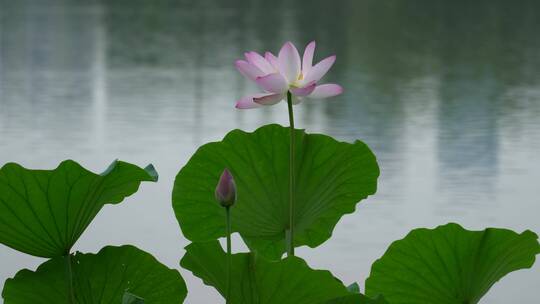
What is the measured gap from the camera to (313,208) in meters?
1.26

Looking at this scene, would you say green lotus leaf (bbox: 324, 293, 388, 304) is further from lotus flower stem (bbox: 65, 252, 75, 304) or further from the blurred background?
the blurred background

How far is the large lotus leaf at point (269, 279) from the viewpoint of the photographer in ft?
3.53

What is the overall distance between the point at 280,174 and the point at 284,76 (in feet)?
0.56

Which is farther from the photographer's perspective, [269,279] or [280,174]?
[280,174]

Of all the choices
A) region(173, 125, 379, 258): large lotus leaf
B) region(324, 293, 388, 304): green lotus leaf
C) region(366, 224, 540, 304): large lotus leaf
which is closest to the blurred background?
region(173, 125, 379, 258): large lotus leaf

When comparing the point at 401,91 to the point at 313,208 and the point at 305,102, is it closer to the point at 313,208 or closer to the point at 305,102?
the point at 305,102

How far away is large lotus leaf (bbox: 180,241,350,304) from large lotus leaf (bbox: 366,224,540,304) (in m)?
0.09

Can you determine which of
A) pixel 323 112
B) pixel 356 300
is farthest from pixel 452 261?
pixel 323 112

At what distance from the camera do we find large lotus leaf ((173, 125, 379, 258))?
4.14 ft

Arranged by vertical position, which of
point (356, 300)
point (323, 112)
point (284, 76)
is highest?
point (323, 112)

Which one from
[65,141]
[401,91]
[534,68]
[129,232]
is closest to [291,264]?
[129,232]

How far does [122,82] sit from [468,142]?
266cm

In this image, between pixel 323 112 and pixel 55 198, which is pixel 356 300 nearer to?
pixel 55 198

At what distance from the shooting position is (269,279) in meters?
1.08
